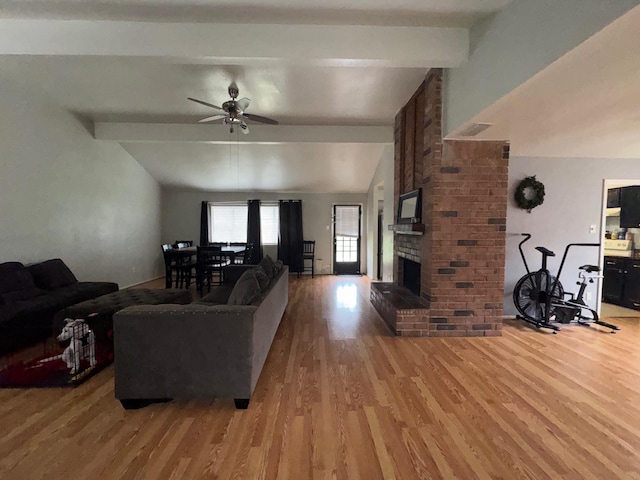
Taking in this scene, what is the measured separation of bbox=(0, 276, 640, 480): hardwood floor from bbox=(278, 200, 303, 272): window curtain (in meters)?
4.99

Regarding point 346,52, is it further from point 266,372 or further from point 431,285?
point 266,372

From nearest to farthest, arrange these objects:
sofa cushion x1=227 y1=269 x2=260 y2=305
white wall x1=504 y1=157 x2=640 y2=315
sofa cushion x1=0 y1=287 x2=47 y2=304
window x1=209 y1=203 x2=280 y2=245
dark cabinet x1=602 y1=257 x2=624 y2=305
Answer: sofa cushion x1=227 y1=269 x2=260 y2=305, sofa cushion x1=0 y1=287 x2=47 y2=304, white wall x1=504 y1=157 x2=640 y2=315, dark cabinet x1=602 y1=257 x2=624 y2=305, window x1=209 y1=203 x2=280 y2=245

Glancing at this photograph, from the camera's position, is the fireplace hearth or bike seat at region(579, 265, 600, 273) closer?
bike seat at region(579, 265, 600, 273)

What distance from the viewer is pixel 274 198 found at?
26.4ft

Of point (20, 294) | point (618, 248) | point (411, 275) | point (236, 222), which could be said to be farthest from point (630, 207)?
point (20, 294)

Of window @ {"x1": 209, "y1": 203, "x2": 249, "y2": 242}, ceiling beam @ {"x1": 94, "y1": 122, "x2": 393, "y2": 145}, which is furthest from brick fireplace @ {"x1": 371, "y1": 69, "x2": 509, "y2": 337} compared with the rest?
window @ {"x1": 209, "y1": 203, "x2": 249, "y2": 242}

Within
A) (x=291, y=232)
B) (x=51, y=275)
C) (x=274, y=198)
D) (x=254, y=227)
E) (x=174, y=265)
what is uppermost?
(x=274, y=198)

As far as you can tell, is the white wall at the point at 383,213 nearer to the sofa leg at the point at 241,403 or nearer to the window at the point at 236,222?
the window at the point at 236,222

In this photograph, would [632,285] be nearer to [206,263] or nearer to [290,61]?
[290,61]

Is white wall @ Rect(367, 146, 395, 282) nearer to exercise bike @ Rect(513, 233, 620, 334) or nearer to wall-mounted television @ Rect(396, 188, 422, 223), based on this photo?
wall-mounted television @ Rect(396, 188, 422, 223)

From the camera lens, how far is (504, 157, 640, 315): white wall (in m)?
4.03

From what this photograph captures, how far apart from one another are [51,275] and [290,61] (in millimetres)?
3983

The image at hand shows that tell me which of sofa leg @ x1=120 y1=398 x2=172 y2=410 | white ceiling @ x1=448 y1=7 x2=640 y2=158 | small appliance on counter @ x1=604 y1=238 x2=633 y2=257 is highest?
white ceiling @ x1=448 y1=7 x2=640 y2=158

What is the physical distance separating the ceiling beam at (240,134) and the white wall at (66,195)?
0.51 meters
